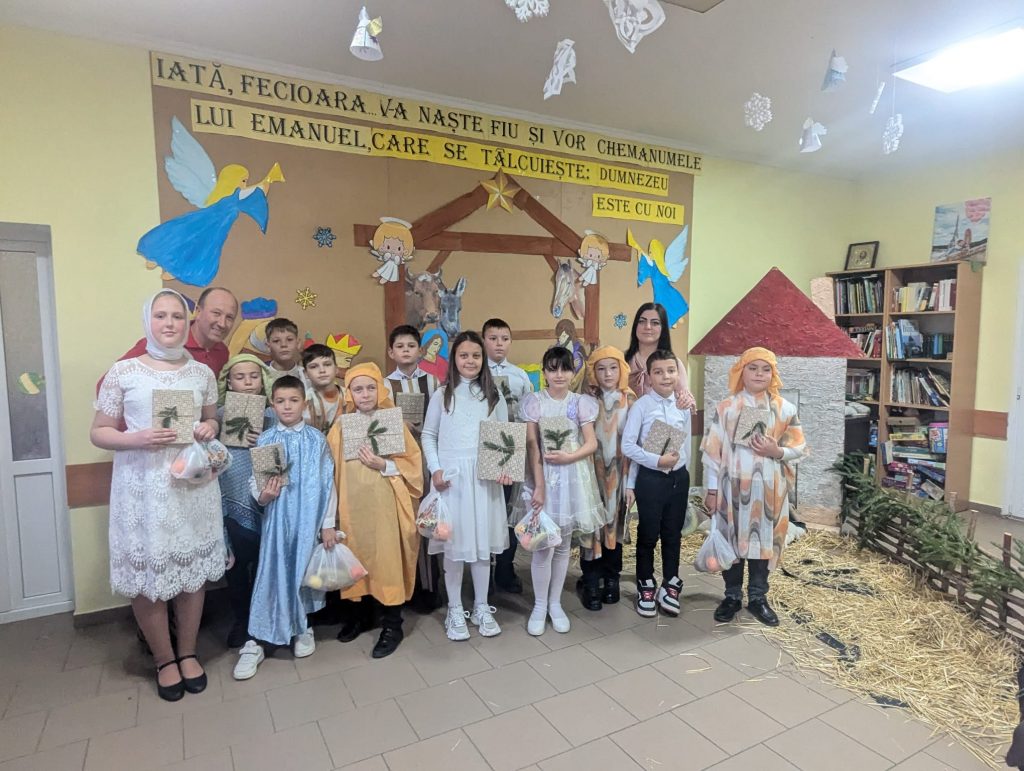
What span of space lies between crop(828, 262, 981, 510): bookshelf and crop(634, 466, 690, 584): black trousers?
8.86 ft

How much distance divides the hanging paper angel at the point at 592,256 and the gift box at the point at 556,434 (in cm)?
179

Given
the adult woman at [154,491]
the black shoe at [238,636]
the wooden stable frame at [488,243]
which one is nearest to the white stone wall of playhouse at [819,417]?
the wooden stable frame at [488,243]

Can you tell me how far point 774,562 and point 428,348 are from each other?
228cm

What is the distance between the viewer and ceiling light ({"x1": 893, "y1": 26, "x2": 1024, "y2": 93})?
2873 mm

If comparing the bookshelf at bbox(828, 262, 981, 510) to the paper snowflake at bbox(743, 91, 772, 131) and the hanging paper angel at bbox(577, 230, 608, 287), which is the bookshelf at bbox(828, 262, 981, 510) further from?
the paper snowflake at bbox(743, 91, 772, 131)

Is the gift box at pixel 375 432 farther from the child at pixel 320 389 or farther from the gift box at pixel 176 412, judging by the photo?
the gift box at pixel 176 412

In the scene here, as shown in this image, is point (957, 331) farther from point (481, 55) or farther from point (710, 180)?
point (481, 55)

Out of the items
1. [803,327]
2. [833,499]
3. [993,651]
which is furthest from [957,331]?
[993,651]

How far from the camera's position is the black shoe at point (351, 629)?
2816 millimetres

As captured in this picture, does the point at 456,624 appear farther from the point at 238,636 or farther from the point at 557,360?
the point at 557,360

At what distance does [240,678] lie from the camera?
249 cm

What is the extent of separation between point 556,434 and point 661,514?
714 mm

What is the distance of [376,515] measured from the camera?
8.68ft

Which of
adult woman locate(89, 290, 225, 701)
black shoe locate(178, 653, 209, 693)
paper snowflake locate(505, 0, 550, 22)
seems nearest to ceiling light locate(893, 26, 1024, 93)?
paper snowflake locate(505, 0, 550, 22)
